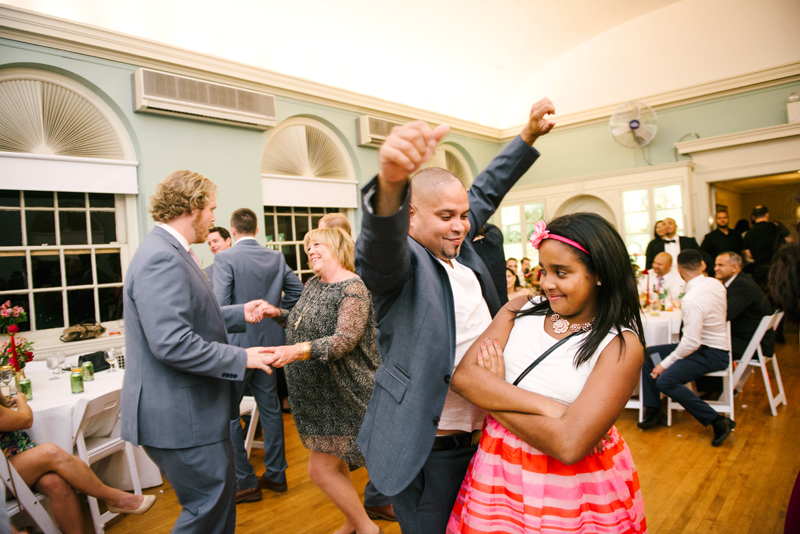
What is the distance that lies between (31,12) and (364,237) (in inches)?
190

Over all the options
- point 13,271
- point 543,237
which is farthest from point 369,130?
point 543,237

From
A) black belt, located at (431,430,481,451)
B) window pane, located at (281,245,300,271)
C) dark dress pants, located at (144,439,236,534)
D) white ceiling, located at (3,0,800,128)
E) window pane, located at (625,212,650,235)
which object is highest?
white ceiling, located at (3,0,800,128)

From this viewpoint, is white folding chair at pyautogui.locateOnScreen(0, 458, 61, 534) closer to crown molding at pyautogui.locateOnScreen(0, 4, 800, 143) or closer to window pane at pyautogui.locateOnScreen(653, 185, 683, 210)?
crown molding at pyautogui.locateOnScreen(0, 4, 800, 143)

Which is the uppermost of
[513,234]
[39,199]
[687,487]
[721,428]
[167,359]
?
[39,199]

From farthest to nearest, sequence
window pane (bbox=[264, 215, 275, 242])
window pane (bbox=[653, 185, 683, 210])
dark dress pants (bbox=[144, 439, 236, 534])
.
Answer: window pane (bbox=[653, 185, 683, 210])
window pane (bbox=[264, 215, 275, 242])
dark dress pants (bbox=[144, 439, 236, 534])

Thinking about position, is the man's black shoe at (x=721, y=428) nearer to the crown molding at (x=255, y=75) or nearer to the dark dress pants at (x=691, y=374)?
the dark dress pants at (x=691, y=374)

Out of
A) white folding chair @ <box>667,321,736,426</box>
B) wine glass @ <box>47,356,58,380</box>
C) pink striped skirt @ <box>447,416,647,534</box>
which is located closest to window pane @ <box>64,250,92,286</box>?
wine glass @ <box>47,356,58,380</box>

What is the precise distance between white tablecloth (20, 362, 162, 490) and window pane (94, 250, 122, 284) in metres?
1.46

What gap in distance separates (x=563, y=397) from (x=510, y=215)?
27.2 feet

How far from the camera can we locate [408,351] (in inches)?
47.4

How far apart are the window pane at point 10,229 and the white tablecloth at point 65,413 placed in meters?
1.43

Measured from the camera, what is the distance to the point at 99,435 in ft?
9.30

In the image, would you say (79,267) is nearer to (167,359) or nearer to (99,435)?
(99,435)

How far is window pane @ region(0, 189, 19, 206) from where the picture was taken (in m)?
4.18
